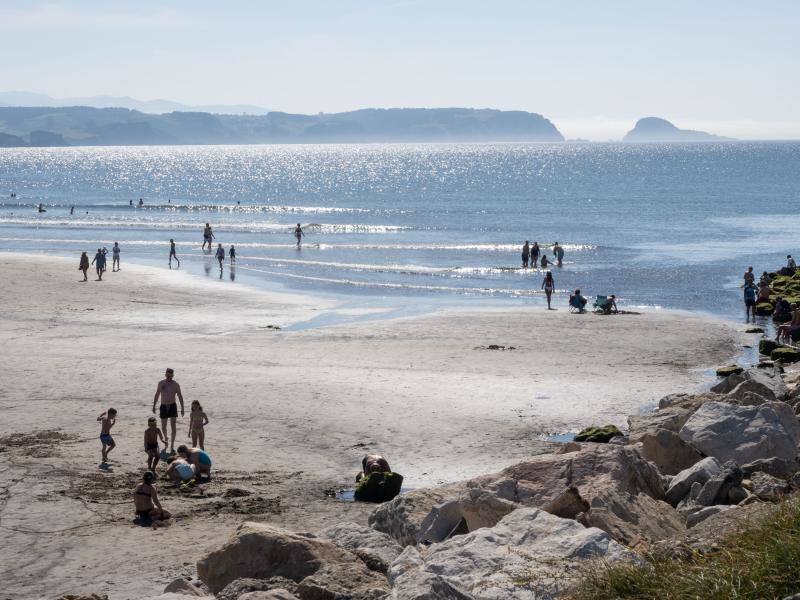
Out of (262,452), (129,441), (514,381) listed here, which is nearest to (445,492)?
(262,452)

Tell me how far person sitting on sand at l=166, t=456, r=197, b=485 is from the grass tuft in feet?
30.3

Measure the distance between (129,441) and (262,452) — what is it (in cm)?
251

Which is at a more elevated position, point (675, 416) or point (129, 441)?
point (675, 416)

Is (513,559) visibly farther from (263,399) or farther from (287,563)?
(263,399)

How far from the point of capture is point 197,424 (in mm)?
16875

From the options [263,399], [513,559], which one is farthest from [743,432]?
[263,399]

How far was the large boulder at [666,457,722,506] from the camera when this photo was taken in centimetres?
1164

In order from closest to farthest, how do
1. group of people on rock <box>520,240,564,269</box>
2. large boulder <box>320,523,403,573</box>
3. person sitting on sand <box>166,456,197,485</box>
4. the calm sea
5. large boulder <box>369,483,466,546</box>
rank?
large boulder <box>320,523,403,573</box>
large boulder <box>369,483,466,546</box>
person sitting on sand <box>166,456,197,485</box>
the calm sea
group of people on rock <box>520,240,564,269</box>

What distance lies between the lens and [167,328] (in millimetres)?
30344

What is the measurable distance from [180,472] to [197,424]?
1.67 metres

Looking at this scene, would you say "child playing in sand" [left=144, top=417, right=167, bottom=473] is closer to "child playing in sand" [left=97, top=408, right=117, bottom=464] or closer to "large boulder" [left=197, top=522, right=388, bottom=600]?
"child playing in sand" [left=97, top=408, right=117, bottom=464]

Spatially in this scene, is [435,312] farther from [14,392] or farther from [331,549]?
[331,549]

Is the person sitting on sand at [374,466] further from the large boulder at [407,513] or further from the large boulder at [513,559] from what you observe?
the large boulder at [513,559]

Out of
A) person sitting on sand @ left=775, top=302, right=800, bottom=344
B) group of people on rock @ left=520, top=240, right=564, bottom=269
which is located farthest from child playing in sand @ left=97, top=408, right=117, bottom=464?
group of people on rock @ left=520, top=240, right=564, bottom=269
